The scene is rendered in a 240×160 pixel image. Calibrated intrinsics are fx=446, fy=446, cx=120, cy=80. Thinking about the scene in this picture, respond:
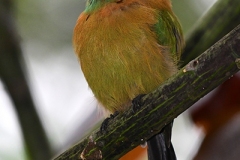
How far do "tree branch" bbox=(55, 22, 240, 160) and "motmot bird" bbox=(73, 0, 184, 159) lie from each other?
0.59 m

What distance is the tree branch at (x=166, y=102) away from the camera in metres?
1.63

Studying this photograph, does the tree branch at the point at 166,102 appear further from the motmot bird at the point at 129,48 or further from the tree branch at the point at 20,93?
the motmot bird at the point at 129,48

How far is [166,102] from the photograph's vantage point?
1818mm

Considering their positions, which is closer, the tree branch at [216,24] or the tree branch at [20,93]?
the tree branch at [216,24]

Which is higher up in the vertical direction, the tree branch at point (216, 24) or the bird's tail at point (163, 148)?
the tree branch at point (216, 24)

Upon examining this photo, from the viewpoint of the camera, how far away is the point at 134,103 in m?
2.10

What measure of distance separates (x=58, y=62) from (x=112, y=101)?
1536 mm

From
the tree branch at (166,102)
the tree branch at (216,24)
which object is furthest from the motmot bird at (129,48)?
the tree branch at (166,102)

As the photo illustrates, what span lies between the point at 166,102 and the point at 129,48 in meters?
0.80

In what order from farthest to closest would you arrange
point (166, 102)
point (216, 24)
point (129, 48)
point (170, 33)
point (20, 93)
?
point (170, 33)
point (129, 48)
point (20, 93)
point (216, 24)
point (166, 102)

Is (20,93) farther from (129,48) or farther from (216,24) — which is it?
(216,24)

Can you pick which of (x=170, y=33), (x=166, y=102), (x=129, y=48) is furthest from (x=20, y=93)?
(x=170, y=33)

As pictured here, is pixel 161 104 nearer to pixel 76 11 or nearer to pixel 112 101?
pixel 112 101

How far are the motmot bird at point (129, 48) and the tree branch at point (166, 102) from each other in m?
0.59
